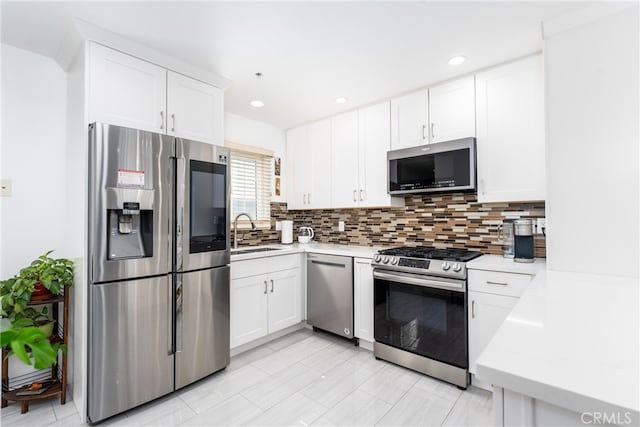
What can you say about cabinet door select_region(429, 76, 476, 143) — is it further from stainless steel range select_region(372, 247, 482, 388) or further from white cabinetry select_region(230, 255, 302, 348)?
white cabinetry select_region(230, 255, 302, 348)

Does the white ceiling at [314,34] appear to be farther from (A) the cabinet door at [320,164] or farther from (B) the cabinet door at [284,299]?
(B) the cabinet door at [284,299]

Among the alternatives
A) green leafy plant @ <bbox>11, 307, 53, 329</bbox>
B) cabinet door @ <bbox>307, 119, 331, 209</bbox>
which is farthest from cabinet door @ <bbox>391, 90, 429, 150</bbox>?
green leafy plant @ <bbox>11, 307, 53, 329</bbox>

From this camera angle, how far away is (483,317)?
2082 millimetres

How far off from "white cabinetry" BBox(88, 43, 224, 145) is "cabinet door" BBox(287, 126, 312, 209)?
1280mm

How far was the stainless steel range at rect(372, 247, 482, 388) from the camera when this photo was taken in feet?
→ 7.09

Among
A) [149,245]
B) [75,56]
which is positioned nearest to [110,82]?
[75,56]

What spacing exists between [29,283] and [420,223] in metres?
2.91

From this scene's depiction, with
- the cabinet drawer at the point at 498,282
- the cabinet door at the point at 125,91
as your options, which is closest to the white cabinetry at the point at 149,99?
the cabinet door at the point at 125,91

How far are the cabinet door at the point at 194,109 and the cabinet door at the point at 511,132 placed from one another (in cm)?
203

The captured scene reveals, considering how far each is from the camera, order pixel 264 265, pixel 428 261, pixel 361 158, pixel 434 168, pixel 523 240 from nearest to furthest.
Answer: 1. pixel 523 240
2. pixel 428 261
3. pixel 434 168
4. pixel 264 265
5. pixel 361 158

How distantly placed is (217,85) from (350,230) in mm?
2014

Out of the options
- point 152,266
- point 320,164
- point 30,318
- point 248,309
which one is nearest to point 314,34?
point 320,164

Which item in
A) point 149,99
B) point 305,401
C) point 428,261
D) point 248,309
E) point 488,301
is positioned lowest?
point 305,401

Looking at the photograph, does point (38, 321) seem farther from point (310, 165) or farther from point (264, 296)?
point (310, 165)
